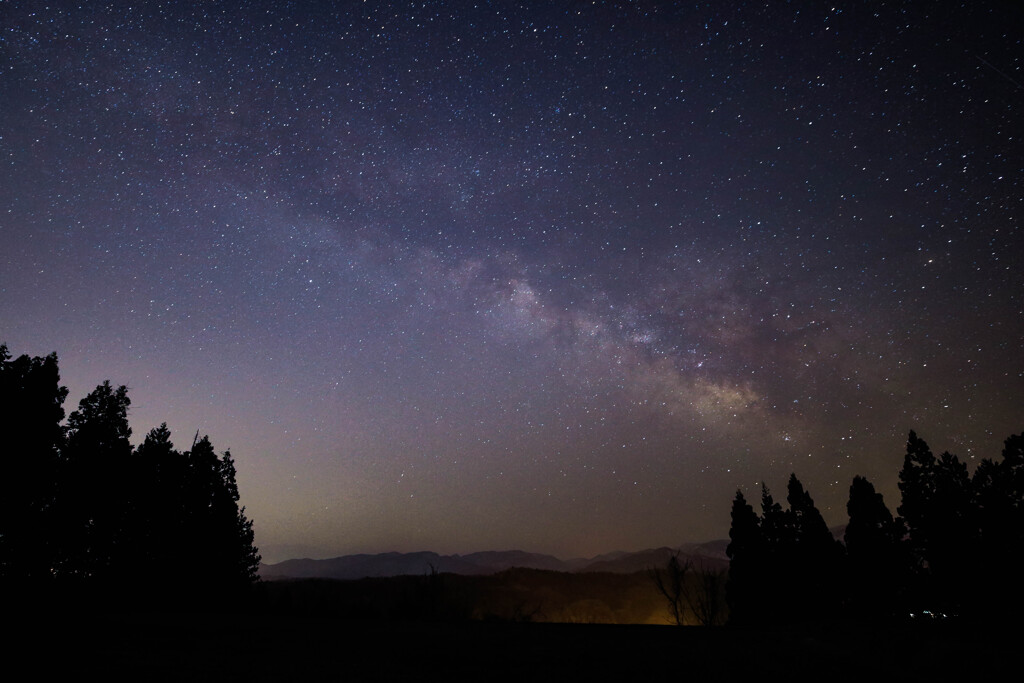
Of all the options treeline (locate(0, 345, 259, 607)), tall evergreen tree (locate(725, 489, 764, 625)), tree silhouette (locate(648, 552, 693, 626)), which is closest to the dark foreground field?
treeline (locate(0, 345, 259, 607))

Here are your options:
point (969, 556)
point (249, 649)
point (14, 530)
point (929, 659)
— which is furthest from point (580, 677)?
point (969, 556)

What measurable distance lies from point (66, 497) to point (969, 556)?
171 feet

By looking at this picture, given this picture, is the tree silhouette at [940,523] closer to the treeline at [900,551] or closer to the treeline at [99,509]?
the treeline at [900,551]

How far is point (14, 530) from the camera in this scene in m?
23.4

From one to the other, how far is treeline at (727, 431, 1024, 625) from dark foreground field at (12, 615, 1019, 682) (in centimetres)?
1961

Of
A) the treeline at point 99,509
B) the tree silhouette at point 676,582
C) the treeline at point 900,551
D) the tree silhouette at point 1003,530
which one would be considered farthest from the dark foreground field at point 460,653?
the tree silhouette at point 1003,530

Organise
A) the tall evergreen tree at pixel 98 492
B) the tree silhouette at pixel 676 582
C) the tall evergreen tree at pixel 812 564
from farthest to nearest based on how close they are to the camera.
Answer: the tree silhouette at pixel 676 582, the tall evergreen tree at pixel 812 564, the tall evergreen tree at pixel 98 492

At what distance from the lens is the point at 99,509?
2684cm

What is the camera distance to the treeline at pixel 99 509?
2372 centimetres

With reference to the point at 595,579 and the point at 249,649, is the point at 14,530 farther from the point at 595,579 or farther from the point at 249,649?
the point at 595,579

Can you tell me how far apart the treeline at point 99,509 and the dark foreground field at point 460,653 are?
48.8 ft

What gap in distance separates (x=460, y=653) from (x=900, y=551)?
37.0 meters

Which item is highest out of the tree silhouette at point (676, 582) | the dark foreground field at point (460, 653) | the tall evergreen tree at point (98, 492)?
the tall evergreen tree at point (98, 492)

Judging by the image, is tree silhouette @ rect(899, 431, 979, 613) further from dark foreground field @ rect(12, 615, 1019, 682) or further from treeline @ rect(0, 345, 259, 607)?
treeline @ rect(0, 345, 259, 607)
